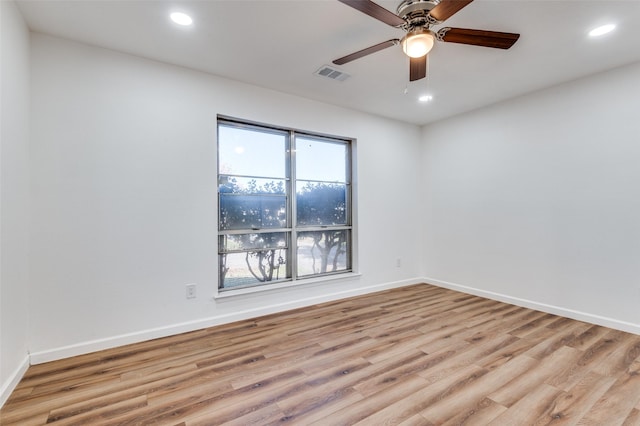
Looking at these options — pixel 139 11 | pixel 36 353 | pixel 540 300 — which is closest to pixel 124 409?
pixel 36 353

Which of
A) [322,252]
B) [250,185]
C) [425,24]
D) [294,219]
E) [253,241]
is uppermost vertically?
[425,24]

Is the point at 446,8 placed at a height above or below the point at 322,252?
above

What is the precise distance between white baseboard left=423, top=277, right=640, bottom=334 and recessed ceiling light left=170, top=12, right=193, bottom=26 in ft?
14.9

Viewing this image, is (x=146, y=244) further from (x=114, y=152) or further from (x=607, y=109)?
(x=607, y=109)

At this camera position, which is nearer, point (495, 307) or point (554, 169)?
point (554, 169)

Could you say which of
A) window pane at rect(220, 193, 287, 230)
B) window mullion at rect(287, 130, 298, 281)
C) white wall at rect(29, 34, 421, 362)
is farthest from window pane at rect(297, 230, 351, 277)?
white wall at rect(29, 34, 421, 362)

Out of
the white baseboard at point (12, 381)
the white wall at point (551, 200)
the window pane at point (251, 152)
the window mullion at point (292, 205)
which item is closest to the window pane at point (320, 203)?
the window mullion at point (292, 205)

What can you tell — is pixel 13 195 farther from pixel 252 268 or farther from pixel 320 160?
pixel 320 160

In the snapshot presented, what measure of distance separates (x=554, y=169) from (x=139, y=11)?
4.32 metres

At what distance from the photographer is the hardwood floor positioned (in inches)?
69.3

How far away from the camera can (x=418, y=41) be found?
1.96m

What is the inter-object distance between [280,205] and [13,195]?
7.67ft

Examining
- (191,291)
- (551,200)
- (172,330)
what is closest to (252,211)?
(191,291)

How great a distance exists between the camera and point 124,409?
5.96 ft
